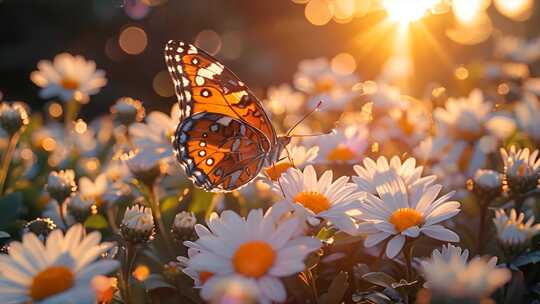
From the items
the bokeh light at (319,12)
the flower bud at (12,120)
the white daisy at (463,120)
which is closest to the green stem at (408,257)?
the white daisy at (463,120)

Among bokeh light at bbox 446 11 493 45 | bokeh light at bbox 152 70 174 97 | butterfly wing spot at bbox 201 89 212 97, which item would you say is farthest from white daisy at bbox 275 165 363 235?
bokeh light at bbox 152 70 174 97

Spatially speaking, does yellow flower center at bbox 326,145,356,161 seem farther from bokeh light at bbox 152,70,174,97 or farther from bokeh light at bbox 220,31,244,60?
bokeh light at bbox 220,31,244,60

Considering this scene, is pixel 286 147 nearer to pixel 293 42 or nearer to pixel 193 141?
pixel 193 141

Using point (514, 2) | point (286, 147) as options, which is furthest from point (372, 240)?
point (514, 2)

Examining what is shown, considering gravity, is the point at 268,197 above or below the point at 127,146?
below

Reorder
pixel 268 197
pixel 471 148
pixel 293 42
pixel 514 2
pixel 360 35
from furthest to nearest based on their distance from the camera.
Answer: pixel 293 42 < pixel 360 35 < pixel 514 2 < pixel 471 148 < pixel 268 197
